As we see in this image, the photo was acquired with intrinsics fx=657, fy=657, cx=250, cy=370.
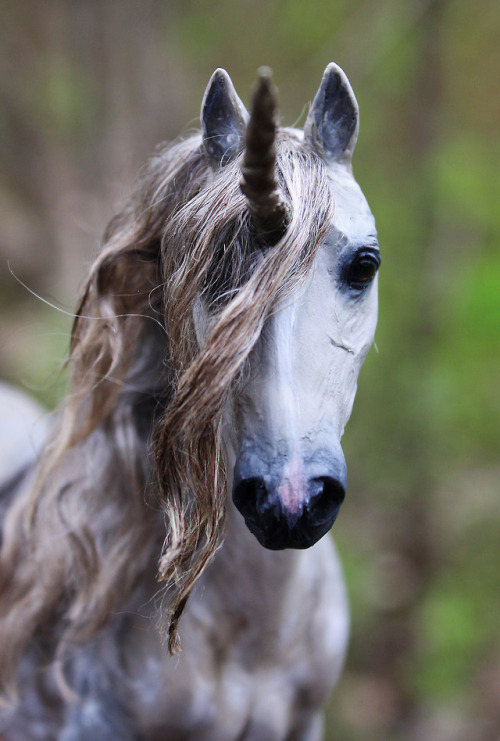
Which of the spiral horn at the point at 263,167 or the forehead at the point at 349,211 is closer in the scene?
the spiral horn at the point at 263,167

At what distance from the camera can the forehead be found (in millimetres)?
685

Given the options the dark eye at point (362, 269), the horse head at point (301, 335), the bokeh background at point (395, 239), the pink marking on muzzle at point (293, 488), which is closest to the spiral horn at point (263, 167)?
the horse head at point (301, 335)

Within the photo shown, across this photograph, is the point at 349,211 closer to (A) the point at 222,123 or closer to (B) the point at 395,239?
(A) the point at 222,123

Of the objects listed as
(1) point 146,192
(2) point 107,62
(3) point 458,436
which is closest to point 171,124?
(2) point 107,62

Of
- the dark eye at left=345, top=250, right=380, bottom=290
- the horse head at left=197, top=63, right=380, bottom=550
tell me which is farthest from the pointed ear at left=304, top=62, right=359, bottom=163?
the dark eye at left=345, top=250, right=380, bottom=290

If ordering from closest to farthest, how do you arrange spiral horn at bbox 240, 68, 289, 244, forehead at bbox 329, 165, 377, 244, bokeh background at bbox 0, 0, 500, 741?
spiral horn at bbox 240, 68, 289, 244, forehead at bbox 329, 165, 377, 244, bokeh background at bbox 0, 0, 500, 741

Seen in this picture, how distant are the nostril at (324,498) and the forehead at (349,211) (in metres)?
0.25

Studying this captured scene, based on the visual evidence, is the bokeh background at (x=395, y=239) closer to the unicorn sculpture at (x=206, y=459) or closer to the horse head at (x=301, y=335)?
the unicorn sculpture at (x=206, y=459)

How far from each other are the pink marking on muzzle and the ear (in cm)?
34

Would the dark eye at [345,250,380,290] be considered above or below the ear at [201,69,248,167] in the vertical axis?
below

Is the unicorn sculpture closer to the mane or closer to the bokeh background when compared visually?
the mane

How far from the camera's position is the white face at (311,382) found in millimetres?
591

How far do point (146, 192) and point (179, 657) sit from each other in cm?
64

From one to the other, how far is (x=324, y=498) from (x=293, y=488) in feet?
0.18
